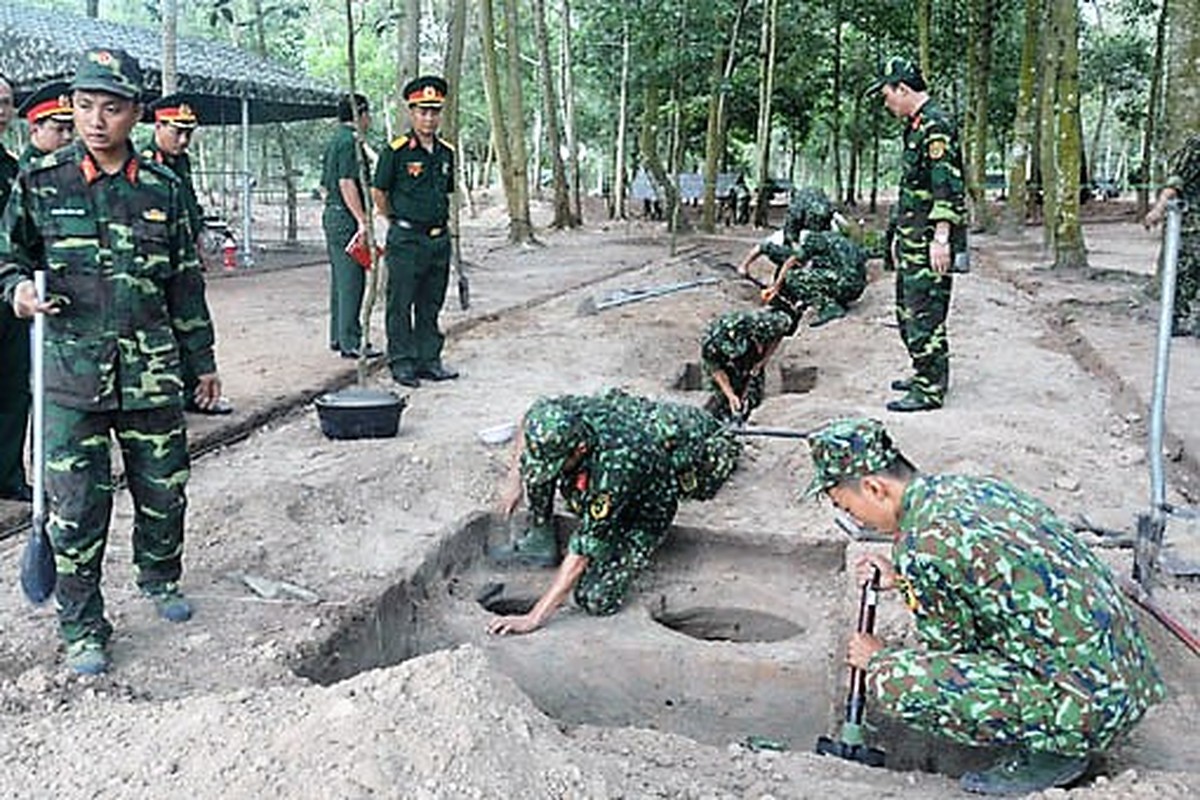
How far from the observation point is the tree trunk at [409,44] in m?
9.33

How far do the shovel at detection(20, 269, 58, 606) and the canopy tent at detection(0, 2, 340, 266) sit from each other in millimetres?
8167

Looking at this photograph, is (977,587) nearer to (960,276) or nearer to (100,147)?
(100,147)

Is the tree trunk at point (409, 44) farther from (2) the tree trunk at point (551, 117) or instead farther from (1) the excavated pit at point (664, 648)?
(2) the tree trunk at point (551, 117)

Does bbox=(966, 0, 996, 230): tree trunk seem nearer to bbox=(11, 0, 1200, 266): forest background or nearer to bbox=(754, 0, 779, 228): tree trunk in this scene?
bbox=(11, 0, 1200, 266): forest background

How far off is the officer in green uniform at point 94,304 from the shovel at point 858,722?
2077mm

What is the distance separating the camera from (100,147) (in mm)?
3207

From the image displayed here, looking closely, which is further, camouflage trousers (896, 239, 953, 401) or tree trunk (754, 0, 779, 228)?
tree trunk (754, 0, 779, 228)

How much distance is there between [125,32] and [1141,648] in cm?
1515

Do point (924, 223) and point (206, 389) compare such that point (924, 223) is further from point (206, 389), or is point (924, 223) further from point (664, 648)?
point (206, 389)

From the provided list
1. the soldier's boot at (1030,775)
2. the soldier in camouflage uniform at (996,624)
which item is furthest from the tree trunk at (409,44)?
the soldier's boot at (1030,775)

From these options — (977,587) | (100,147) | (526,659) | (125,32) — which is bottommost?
(526,659)

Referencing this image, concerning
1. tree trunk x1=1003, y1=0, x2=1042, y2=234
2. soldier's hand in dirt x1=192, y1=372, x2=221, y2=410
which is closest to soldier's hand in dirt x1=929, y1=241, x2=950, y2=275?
soldier's hand in dirt x1=192, y1=372, x2=221, y2=410

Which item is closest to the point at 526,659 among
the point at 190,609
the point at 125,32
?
the point at 190,609

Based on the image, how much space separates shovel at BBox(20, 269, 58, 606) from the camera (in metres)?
3.22
